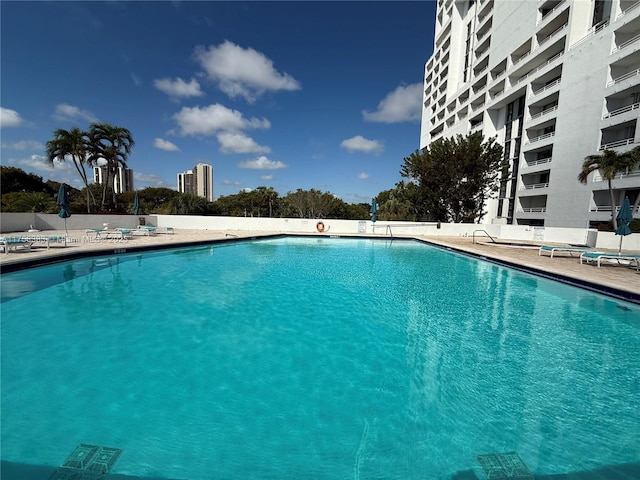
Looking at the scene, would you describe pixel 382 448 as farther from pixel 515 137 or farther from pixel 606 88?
pixel 515 137

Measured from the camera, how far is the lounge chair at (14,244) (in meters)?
9.16

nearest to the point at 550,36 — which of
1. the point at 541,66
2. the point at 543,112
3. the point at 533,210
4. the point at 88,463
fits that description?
the point at 541,66

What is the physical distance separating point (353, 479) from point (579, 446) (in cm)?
213

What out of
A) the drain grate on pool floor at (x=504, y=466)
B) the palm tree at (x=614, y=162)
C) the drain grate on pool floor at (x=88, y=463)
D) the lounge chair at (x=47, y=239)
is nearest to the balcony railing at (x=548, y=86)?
the palm tree at (x=614, y=162)

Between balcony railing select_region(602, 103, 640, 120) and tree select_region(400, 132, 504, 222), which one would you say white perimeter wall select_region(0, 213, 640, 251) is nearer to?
tree select_region(400, 132, 504, 222)

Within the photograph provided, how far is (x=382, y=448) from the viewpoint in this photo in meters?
2.58

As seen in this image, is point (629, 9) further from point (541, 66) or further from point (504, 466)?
point (504, 466)

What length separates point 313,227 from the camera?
22.6 meters

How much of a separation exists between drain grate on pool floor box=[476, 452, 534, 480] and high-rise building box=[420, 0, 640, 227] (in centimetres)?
2327

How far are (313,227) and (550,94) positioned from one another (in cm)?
2314

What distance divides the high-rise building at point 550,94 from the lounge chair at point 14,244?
30.3 meters

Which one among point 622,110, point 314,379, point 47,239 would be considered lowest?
point 314,379

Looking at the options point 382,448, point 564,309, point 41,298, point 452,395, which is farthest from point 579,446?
point 41,298

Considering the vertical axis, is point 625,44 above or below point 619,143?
above
